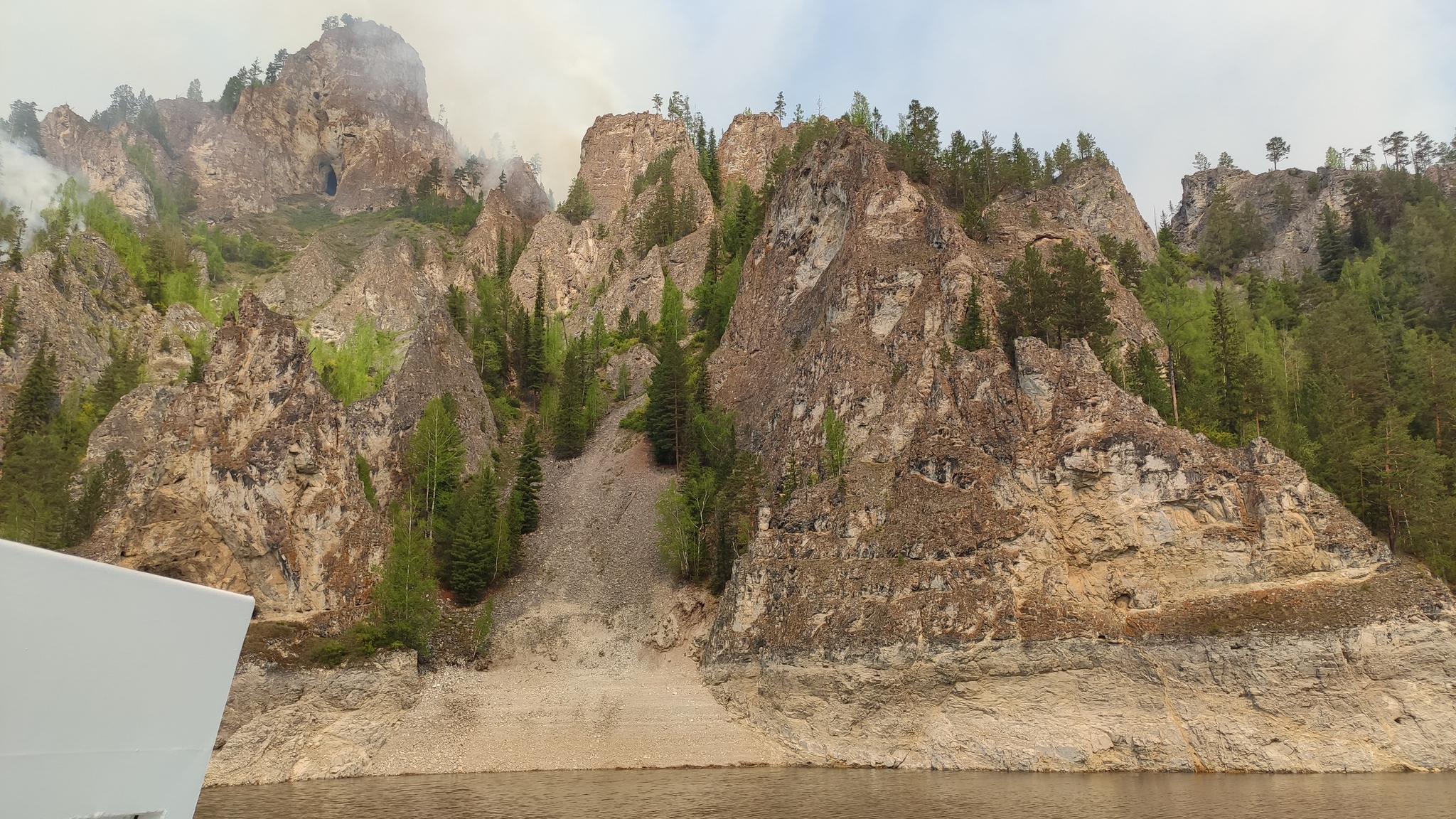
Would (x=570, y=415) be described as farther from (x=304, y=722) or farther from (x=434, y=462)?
(x=304, y=722)

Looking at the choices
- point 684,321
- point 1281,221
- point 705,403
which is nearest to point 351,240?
point 684,321

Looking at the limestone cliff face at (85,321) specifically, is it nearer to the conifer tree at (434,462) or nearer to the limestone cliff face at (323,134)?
the conifer tree at (434,462)

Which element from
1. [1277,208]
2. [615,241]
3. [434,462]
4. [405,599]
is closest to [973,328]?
[405,599]

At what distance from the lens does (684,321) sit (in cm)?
10231

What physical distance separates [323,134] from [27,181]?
181 feet

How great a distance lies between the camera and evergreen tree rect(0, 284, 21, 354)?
81.1 meters

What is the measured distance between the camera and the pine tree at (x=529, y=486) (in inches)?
2726

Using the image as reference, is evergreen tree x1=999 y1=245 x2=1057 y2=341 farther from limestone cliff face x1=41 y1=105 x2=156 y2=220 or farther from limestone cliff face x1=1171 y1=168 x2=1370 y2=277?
limestone cliff face x1=41 y1=105 x2=156 y2=220

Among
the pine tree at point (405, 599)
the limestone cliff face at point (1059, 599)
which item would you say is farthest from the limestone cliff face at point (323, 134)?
the limestone cliff face at point (1059, 599)

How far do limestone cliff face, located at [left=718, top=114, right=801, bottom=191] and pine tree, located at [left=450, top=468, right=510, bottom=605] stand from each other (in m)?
86.9

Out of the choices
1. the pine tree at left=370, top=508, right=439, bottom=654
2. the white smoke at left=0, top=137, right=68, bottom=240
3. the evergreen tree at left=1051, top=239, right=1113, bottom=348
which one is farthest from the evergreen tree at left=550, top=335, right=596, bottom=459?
the white smoke at left=0, top=137, right=68, bottom=240

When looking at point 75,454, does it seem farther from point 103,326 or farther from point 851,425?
point 851,425

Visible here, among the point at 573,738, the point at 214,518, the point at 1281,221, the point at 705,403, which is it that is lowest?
the point at 573,738

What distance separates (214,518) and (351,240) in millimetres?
92835
